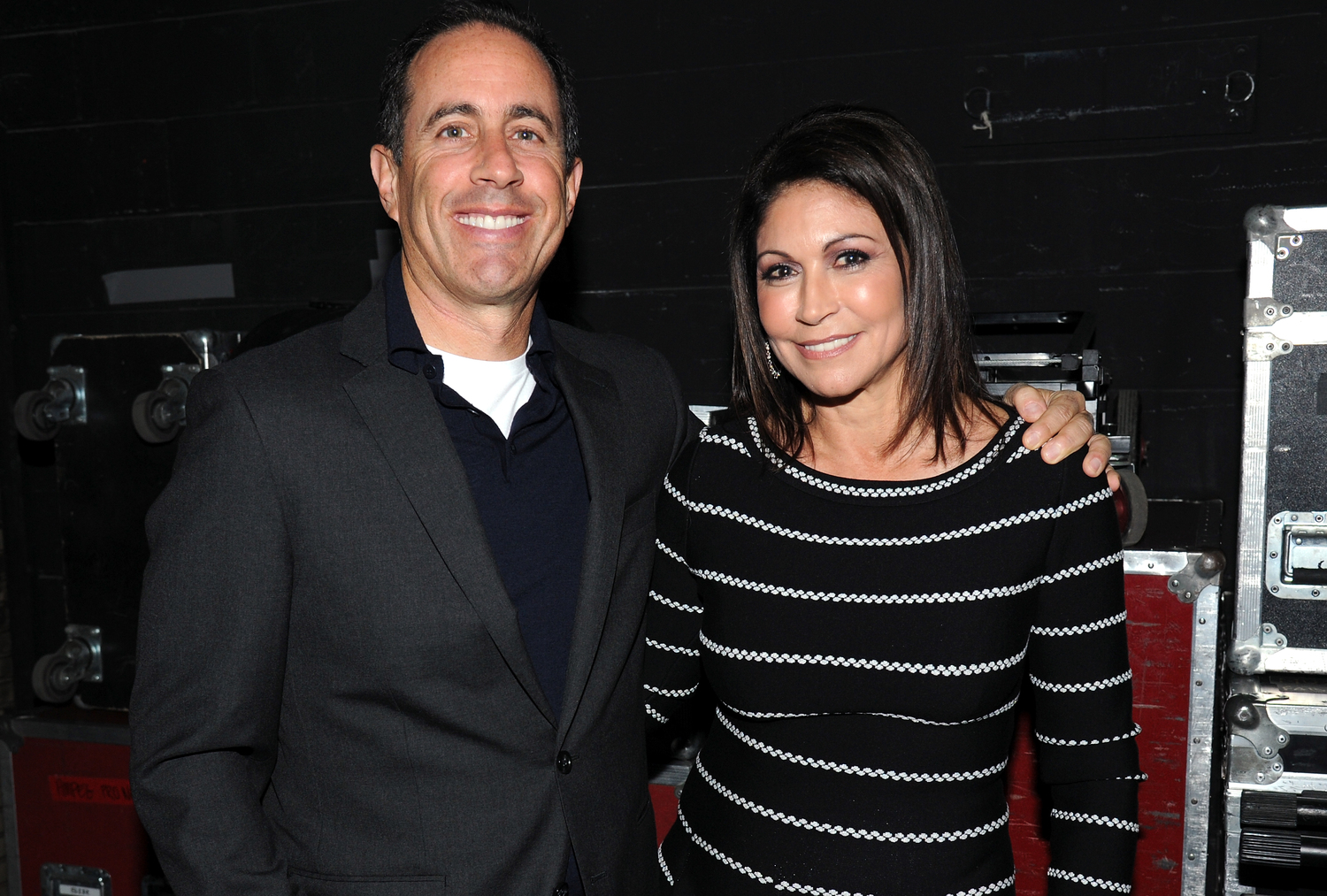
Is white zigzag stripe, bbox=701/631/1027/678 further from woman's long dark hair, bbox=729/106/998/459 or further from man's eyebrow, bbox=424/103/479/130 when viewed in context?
man's eyebrow, bbox=424/103/479/130

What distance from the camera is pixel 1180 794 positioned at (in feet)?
6.38

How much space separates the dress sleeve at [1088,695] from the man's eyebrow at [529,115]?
0.94 metres

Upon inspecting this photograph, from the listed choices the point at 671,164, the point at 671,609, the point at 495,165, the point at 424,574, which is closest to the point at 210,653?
the point at 424,574

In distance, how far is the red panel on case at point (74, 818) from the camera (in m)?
2.60

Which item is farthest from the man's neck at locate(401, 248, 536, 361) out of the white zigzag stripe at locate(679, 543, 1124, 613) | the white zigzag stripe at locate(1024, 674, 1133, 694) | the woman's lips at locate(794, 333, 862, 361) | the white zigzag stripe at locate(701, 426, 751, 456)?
the white zigzag stripe at locate(1024, 674, 1133, 694)

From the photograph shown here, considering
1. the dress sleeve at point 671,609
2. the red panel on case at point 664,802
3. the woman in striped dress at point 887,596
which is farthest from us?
the red panel on case at point 664,802

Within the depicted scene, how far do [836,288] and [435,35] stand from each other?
74 centimetres

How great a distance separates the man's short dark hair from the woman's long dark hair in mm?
→ 370

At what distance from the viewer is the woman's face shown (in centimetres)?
150

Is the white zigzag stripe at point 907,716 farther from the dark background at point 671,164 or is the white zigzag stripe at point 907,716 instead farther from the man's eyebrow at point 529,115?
the dark background at point 671,164

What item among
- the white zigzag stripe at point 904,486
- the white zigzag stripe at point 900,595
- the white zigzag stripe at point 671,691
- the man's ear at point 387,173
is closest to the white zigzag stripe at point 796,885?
the white zigzag stripe at point 671,691

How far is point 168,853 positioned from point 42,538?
2.54m

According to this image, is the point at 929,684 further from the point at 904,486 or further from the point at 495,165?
the point at 495,165

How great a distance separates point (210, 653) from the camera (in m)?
1.35
